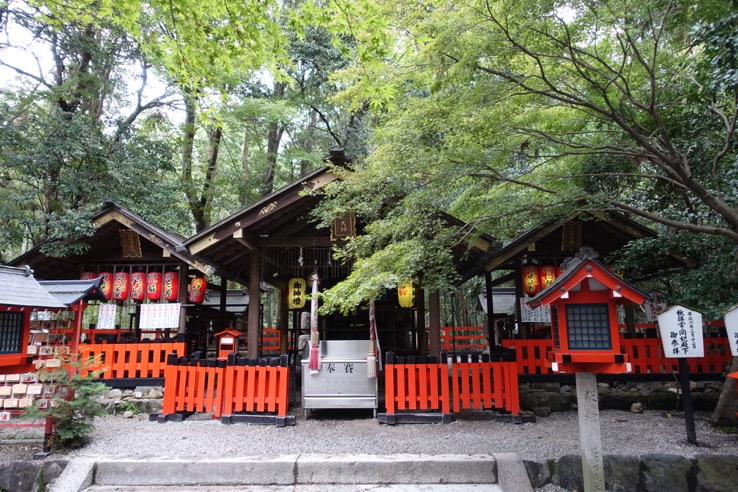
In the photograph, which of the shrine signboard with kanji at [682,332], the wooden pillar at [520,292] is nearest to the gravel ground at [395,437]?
the shrine signboard with kanji at [682,332]

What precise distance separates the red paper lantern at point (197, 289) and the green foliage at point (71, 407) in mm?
5251

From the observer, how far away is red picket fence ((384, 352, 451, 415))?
8250 millimetres

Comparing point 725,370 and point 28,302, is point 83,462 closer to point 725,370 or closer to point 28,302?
point 28,302

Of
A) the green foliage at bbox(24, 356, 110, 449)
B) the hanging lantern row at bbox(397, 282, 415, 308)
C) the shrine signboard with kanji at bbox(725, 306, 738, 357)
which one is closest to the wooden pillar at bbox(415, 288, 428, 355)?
the hanging lantern row at bbox(397, 282, 415, 308)

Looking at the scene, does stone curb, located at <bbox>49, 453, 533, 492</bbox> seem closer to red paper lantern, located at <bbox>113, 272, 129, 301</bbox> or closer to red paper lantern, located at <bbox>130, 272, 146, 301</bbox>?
red paper lantern, located at <bbox>130, 272, 146, 301</bbox>

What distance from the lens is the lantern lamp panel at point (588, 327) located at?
5219 millimetres

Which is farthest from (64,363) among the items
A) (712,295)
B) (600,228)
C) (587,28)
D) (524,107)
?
(600,228)

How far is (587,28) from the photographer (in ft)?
19.8

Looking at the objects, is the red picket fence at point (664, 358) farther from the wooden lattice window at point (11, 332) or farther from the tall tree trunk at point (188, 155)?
the tall tree trunk at point (188, 155)

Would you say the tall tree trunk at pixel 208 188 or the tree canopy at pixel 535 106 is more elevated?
the tall tree trunk at pixel 208 188

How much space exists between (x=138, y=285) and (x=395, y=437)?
27.8ft

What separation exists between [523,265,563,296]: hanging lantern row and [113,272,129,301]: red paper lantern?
1100cm

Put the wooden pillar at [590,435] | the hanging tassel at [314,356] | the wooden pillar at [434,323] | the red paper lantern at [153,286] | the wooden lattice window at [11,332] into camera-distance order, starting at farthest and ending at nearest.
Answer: the red paper lantern at [153,286], the wooden pillar at [434,323], the hanging tassel at [314,356], the wooden lattice window at [11,332], the wooden pillar at [590,435]

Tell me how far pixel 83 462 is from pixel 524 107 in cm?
904
